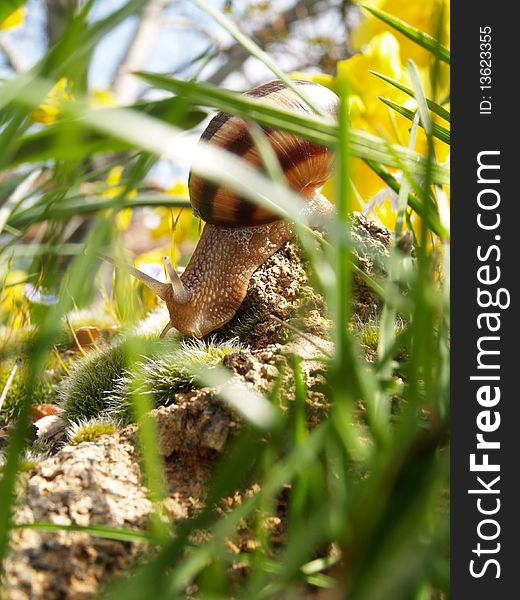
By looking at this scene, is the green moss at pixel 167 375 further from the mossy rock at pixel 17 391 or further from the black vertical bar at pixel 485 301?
the black vertical bar at pixel 485 301

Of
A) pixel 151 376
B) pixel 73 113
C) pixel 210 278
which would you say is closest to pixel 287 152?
pixel 210 278

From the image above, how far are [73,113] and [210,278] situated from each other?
0.53 m

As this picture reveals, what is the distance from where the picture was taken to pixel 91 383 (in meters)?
0.65

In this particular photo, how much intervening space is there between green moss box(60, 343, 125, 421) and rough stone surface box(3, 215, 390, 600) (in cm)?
16

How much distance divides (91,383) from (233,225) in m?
0.27

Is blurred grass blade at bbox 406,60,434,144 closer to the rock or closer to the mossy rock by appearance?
the rock

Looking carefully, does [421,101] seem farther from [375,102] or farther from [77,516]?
[375,102]

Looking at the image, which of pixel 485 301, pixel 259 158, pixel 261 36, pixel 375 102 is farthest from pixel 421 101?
pixel 261 36

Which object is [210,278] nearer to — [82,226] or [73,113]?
[73,113]

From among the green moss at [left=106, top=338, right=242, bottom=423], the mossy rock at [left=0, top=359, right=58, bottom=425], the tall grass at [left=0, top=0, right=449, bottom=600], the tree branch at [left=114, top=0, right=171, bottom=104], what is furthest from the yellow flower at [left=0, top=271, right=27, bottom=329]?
the tree branch at [left=114, top=0, right=171, bottom=104]

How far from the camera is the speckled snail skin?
71cm

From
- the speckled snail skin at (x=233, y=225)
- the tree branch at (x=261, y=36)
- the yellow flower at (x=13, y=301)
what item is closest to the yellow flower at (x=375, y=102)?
the speckled snail skin at (x=233, y=225)

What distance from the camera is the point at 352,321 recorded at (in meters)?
0.65

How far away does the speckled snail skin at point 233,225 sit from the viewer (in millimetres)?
715
